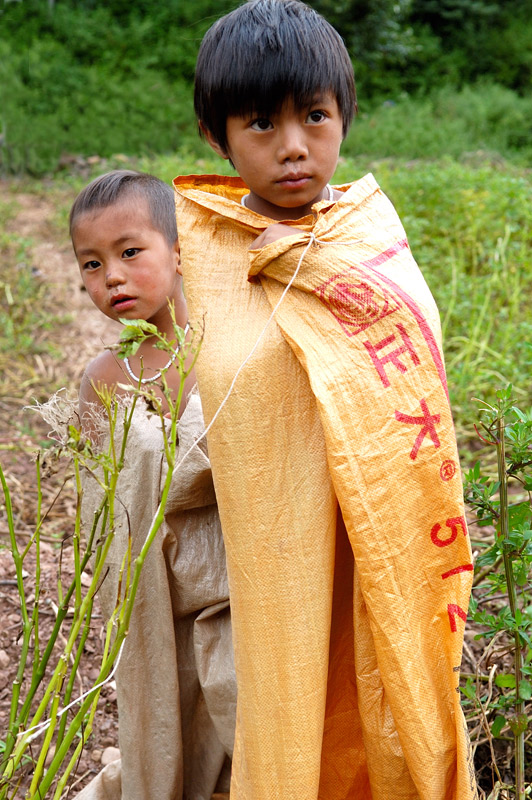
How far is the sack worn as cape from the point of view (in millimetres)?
1607

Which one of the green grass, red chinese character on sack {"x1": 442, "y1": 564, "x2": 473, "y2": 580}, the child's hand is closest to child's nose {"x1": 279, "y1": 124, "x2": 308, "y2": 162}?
the child's hand

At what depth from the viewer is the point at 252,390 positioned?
1.34 meters

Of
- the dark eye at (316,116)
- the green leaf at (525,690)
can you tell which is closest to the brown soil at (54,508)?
the green leaf at (525,690)

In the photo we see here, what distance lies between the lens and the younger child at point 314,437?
131cm

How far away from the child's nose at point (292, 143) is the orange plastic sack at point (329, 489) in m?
0.09

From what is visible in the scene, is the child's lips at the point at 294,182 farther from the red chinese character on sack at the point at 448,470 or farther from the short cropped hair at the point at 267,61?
the red chinese character on sack at the point at 448,470

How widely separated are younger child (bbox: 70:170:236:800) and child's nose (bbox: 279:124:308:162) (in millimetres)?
405

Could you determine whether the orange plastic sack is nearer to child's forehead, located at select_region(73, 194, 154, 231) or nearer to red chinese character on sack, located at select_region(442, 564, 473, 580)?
red chinese character on sack, located at select_region(442, 564, 473, 580)

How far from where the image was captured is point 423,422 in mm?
1335

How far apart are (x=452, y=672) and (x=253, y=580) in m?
0.36

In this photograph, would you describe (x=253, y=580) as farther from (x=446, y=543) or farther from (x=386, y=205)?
(x=386, y=205)

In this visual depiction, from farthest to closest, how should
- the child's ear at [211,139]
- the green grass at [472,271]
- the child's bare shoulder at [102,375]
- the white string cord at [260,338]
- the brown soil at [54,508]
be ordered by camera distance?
the green grass at [472,271] → the brown soil at [54,508] → the child's bare shoulder at [102,375] → the child's ear at [211,139] → the white string cord at [260,338]

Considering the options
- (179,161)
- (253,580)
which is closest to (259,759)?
(253,580)

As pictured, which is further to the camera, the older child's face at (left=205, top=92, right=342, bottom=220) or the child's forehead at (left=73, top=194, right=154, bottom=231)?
the child's forehead at (left=73, top=194, right=154, bottom=231)
